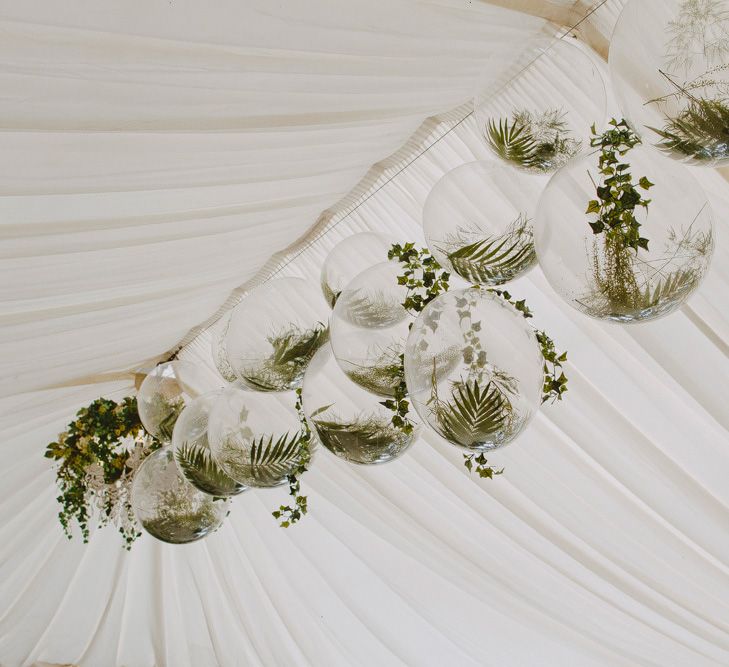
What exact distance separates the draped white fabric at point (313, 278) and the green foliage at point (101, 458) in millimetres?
260

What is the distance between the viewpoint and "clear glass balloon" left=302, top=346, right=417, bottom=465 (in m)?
1.62

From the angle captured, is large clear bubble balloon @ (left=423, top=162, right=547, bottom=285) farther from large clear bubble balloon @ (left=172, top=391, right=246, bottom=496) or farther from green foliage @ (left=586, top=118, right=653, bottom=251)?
large clear bubble balloon @ (left=172, top=391, right=246, bottom=496)

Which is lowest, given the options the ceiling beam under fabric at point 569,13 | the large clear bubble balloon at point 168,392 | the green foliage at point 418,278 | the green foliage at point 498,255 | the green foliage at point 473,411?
the green foliage at point 473,411

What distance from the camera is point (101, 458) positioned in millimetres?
3672

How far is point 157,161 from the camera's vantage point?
67.3 inches

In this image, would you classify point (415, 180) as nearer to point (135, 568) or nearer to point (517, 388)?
point (517, 388)

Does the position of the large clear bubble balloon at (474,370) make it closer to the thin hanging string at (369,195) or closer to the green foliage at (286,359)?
the thin hanging string at (369,195)

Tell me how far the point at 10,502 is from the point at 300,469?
3523 mm

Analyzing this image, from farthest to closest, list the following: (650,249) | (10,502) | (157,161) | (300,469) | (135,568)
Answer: (135,568) → (10,502) → (300,469) → (157,161) → (650,249)

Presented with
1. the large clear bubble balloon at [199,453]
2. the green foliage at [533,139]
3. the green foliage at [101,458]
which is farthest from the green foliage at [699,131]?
the green foliage at [101,458]

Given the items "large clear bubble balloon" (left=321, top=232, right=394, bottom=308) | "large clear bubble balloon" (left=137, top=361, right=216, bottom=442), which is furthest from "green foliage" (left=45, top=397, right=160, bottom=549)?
"large clear bubble balloon" (left=321, top=232, right=394, bottom=308)

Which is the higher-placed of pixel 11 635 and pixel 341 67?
pixel 11 635

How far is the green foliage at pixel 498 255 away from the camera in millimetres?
1321

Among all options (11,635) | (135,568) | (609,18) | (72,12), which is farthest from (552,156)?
(11,635)
